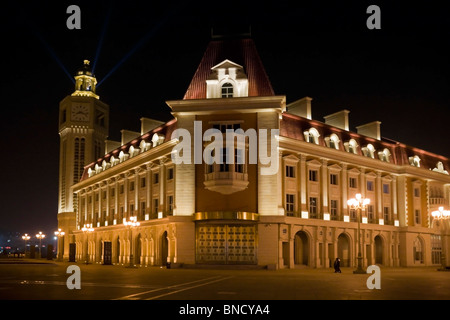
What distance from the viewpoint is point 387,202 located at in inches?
2495

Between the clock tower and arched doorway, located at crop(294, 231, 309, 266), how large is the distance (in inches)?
1975

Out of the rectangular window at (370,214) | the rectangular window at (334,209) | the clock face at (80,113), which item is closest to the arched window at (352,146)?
the rectangular window at (334,209)

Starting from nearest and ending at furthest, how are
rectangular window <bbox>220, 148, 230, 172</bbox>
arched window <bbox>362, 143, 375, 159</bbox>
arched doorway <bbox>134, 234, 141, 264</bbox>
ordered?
rectangular window <bbox>220, 148, 230, 172</bbox>, arched window <bbox>362, 143, 375, 159</bbox>, arched doorway <bbox>134, 234, 141, 264</bbox>

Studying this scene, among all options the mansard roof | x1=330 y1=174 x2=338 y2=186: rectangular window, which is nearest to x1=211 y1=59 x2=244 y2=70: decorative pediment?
the mansard roof

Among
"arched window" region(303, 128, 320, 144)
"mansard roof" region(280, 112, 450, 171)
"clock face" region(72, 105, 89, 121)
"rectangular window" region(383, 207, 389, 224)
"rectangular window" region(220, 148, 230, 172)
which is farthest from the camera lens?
"clock face" region(72, 105, 89, 121)

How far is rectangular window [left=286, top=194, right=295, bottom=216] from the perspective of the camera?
5093 cm

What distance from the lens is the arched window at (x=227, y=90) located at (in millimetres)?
50062

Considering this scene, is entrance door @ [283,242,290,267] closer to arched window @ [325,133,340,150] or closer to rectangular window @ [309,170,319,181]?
rectangular window @ [309,170,319,181]

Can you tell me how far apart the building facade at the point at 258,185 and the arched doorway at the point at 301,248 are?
0.67ft

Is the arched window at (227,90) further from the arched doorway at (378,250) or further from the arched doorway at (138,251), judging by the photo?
the arched doorway at (378,250)

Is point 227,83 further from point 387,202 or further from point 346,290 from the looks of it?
point 346,290

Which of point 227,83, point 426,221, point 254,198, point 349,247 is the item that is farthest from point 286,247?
point 426,221

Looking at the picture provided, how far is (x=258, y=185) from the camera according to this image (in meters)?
48.0

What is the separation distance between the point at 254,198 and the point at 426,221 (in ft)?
98.0
